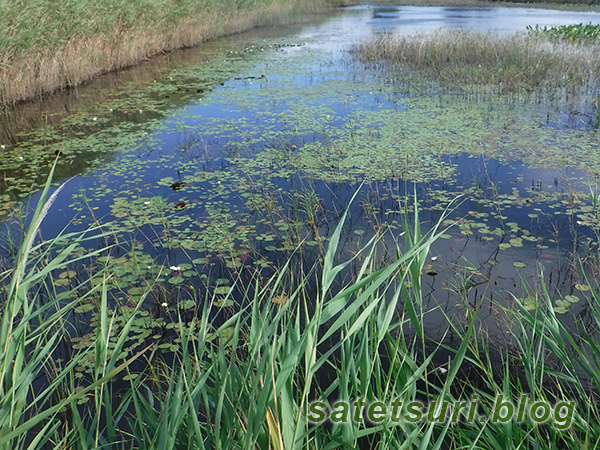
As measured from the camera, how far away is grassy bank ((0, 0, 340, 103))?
6.08m

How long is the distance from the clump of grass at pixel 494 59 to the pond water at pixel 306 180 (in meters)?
0.93

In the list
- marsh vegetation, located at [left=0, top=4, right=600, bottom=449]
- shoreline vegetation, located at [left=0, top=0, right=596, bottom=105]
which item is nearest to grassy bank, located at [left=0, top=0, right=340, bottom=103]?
shoreline vegetation, located at [left=0, top=0, right=596, bottom=105]

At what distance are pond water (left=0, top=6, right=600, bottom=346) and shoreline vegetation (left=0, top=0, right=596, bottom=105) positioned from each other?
0.36 meters

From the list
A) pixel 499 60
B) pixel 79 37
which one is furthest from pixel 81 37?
pixel 499 60

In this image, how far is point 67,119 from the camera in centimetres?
587

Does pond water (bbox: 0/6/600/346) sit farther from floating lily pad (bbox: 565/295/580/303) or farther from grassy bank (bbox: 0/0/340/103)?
grassy bank (bbox: 0/0/340/103)

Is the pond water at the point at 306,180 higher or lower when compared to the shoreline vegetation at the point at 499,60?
lower

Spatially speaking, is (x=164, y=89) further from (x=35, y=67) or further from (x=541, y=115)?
(x=541, y=115)

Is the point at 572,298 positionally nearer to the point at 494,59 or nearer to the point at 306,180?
the point at 306,180

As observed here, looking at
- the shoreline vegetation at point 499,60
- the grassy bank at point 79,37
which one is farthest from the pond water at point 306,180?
the shoreline vegetation at point 499,60

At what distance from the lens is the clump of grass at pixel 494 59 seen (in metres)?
7.32

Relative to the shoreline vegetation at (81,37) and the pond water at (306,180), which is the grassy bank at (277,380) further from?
the shoreline vegetation at (81,37)

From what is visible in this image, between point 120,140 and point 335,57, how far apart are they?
6372 millimetres

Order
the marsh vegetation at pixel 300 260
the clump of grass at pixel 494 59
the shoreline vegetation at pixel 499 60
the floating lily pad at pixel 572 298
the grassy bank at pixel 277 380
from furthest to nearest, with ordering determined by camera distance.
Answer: the clump of grass at pixel 494 59, the shoreline vegetation at pixel 499 60, the floating lily pad at pixel 572 298, the marsh vegetation at pixel 300 260, the grassy bank at pixel 277 380
